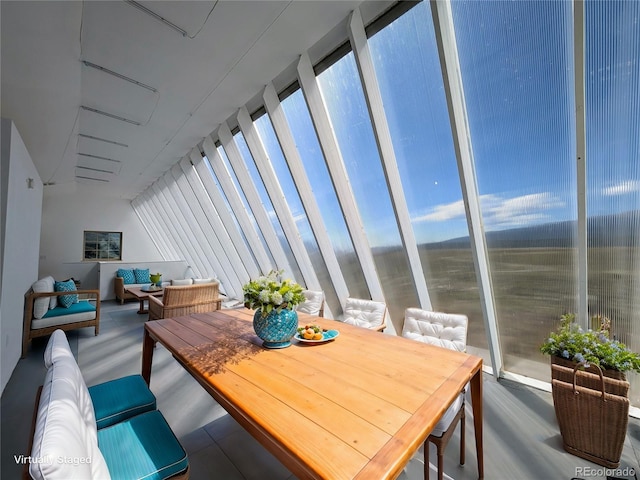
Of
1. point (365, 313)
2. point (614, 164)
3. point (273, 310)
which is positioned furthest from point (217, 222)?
point (614, 164)

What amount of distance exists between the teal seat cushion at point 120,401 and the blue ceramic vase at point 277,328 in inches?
30.2

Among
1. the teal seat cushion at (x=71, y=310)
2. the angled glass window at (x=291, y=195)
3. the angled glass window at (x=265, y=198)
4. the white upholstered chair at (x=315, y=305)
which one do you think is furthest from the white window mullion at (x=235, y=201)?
the teal seat cushion at (x=71, y=310)

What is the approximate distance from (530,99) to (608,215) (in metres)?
0.95

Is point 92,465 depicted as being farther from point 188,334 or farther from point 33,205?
point 33,205

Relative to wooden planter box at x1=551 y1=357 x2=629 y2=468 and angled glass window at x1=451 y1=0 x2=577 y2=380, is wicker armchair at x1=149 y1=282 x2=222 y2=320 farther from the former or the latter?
wooden planter box at x1=551 y1=357 x2=629 y2=468

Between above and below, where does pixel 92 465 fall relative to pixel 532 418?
above

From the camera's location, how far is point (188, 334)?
204 cm

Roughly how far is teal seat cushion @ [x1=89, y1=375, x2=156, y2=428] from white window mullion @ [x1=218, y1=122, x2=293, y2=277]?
2.79 metres

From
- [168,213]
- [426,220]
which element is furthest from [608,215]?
[168,213]

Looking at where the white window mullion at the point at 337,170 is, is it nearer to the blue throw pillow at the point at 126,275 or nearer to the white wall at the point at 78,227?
the blue throw pillow at the point at 126,275

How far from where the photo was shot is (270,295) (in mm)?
1720

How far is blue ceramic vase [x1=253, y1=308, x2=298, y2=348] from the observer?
174cm

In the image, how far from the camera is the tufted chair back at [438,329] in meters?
1.99

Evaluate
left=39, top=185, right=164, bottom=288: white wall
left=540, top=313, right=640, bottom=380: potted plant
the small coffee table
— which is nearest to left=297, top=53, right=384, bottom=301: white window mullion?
left=540, top=313, right=640, bottom=380: potted plant
